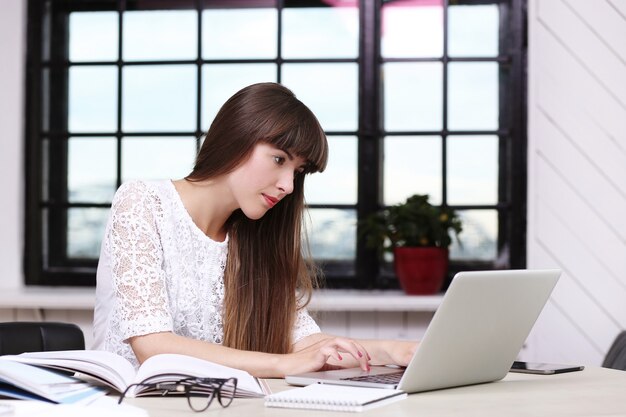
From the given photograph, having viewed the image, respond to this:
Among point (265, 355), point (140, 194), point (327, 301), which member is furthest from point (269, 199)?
point (327, 301)

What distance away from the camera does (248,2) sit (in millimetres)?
3631

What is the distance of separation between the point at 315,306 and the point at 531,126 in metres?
1.01

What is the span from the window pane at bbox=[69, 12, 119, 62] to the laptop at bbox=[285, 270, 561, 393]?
7.55 feet

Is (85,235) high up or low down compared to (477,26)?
down

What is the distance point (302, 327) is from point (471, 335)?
894 millimetres

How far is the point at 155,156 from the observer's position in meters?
3.66

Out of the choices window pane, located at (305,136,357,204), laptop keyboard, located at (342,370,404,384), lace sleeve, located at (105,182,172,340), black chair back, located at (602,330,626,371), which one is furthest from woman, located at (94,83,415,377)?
window pane, located at (305,136,357,204)

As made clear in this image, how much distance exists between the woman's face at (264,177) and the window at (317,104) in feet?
4.61

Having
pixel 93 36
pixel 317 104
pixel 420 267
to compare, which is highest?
pixel 93 36

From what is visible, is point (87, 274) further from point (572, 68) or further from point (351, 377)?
point (351, 377)

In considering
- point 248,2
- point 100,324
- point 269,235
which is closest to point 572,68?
point 248,2

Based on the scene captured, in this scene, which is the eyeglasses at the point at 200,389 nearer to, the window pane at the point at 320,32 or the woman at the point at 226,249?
the woman at the point at 226,249

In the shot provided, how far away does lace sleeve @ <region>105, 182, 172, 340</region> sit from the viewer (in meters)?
1.97

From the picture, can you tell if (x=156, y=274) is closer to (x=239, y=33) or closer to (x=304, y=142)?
(x=304, y=142)
